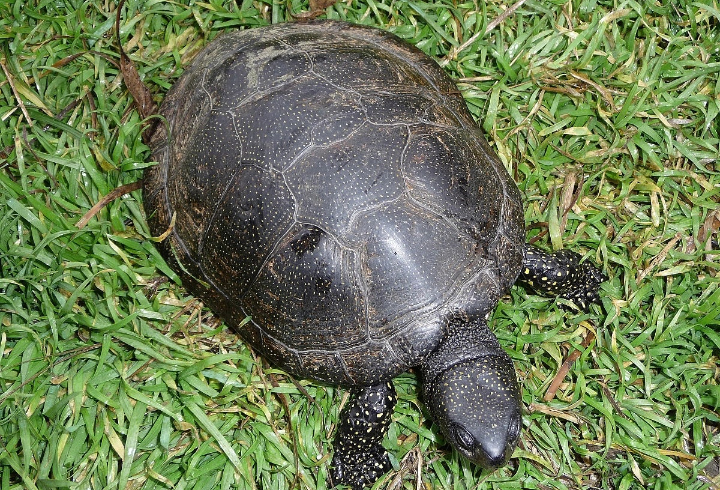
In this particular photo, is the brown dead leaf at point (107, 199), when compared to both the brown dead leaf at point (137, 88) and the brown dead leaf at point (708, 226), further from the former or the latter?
the brown dead leaf at point (708, 226)

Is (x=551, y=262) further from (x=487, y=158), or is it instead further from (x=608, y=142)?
(x=608, y=142)

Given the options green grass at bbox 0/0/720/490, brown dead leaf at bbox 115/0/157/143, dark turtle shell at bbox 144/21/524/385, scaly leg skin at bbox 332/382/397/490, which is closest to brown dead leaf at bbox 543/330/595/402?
green grass at bbox 0/0/720/490

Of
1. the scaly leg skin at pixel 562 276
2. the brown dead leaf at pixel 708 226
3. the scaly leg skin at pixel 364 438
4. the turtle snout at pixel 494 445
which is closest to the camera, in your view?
the turtle snout at pixel 494 445

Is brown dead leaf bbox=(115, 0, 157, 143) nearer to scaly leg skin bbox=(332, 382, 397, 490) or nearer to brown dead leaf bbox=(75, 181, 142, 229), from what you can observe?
brown dead leaf bbox=(75, 181, 142, 229)

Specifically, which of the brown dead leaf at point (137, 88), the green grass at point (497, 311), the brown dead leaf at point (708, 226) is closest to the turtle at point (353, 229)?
the green grass at point (497, 311)

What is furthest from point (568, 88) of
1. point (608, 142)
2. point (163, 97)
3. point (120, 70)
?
point (120, 70)

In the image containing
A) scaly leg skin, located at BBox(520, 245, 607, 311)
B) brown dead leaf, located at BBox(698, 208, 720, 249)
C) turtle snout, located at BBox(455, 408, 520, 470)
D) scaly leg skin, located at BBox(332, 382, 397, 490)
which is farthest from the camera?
brown dead leaf, located at BBox(698, 208, 720, 249)

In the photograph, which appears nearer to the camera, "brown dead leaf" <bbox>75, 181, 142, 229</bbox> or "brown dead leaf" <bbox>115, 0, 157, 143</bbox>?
"brown dead leaf" <bbox>75, 181, 142, 229</bbox>

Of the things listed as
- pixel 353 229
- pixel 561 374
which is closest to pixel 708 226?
pixel 561 374
